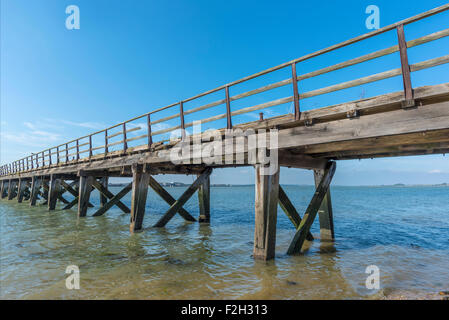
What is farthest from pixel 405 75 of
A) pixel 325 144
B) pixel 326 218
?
pixel 326 218

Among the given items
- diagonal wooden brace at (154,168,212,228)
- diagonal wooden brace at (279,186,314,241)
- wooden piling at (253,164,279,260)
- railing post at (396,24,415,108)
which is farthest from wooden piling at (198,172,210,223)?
railing post at (396,24,415,108)

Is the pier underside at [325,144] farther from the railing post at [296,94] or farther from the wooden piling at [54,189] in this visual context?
the wooden piling at [54,189]

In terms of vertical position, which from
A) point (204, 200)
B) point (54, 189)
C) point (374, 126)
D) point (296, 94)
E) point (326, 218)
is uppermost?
point (296, 94)

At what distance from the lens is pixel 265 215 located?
5734 millimetres

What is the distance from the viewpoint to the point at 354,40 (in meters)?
4.68

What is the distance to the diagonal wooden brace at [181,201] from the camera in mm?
10273

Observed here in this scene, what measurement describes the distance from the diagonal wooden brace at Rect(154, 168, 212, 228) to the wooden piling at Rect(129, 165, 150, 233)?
90 centimetres

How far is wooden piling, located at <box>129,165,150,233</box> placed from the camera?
9.82m

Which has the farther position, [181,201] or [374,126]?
[181,201]

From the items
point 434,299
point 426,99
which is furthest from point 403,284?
point 426,99

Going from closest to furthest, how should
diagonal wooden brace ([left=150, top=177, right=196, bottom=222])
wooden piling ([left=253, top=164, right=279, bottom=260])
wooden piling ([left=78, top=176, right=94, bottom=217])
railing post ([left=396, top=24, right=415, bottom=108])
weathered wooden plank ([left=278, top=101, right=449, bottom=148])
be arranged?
weathered wooden plank ([left=278, top=101, right=449, bottom=148]), railing post ([left=396, top=24, right=415, bottom=108]), wooden piling ([left=253, top=164, right=279, bottom=260]), diagonal wooden brace ([left=150, top=177, right=196, bottom=222]), wooden piling ([left=78, top=176, right=94, bottom=217])

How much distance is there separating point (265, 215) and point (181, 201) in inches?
210

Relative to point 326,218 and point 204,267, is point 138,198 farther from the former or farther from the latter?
point 326,218

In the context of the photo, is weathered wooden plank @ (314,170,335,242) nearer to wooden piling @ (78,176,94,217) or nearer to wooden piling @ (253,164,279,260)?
wooden piling @ (253,164,279,260)
